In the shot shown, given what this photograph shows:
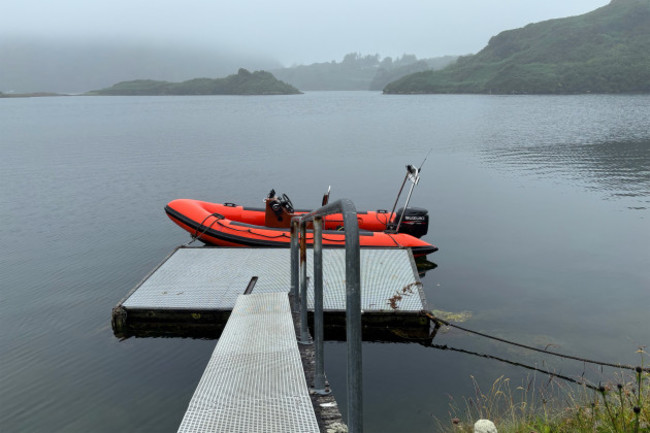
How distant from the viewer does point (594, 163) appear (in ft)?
93.1

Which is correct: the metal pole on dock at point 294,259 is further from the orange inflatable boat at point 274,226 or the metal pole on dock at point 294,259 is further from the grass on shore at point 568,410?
the orange inflatable boat at point 274,226

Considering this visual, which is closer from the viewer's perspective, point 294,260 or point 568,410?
point 568,410

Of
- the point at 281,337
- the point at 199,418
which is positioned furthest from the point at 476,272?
the point at 199,418

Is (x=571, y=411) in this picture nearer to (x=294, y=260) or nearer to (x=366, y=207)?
(x=294, y=260)

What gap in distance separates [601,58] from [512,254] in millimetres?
162219

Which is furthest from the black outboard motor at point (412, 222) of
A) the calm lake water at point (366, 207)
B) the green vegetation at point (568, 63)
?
the green vegetation at point (568, 63)

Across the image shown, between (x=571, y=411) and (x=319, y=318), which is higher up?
(x=319, y=318)

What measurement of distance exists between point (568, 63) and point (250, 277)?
6762 inches

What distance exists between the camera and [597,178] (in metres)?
24.4

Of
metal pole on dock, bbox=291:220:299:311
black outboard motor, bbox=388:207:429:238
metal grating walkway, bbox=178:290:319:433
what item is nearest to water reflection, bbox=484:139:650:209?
black outboard motor, bbox=388:207:429:238

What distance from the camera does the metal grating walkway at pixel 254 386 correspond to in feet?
13.5

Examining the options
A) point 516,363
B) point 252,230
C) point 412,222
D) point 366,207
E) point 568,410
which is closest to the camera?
point 568,410

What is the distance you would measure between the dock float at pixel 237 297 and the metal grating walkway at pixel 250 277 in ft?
0.06

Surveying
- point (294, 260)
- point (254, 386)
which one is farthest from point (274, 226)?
point (254, 386)
